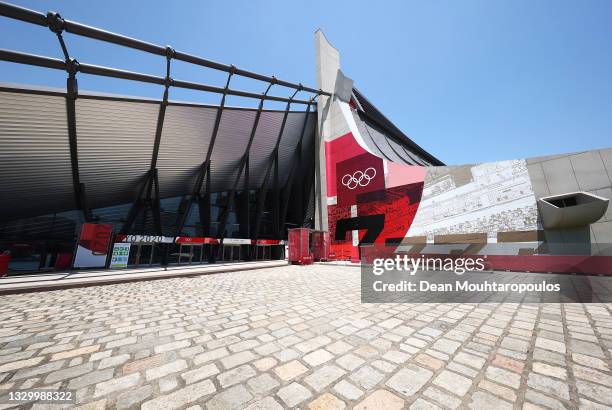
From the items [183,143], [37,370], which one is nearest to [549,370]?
[37,370]

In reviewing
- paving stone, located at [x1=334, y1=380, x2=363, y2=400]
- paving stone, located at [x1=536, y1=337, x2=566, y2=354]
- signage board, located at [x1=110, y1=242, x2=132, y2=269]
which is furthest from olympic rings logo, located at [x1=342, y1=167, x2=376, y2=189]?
paving stone, located at [x1=334, y1=380, x2=363, y2=400]

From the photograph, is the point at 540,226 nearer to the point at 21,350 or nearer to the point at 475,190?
the point at 475,190

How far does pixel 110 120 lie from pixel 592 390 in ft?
67.0

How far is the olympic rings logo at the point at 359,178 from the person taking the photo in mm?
22723

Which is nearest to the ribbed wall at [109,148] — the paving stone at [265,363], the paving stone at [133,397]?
the paving stone at [133,397]

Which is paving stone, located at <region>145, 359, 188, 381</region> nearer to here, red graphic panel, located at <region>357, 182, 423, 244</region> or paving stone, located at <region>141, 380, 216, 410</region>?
paving stone, located at <region>141, 380, 216, 410</region>

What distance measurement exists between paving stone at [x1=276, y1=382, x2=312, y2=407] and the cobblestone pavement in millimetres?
14

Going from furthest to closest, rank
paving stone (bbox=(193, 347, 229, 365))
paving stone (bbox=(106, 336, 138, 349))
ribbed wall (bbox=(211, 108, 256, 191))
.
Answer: ribbed wall (bbox=(211, 108, 256, 191)) < paving stone (bbox=(106, 336, 138, 349)) < paving stone (bbox=(193, 347, 229, 365))

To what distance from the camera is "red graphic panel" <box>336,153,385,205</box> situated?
22266mm

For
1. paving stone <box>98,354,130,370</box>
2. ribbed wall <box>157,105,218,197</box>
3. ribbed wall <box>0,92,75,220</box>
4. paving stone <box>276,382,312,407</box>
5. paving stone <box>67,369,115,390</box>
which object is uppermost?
ribbed wall <box>157,105,218,197</box>

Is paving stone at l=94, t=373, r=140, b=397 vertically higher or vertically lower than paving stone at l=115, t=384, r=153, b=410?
higher

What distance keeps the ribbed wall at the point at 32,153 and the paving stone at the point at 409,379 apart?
18.7m

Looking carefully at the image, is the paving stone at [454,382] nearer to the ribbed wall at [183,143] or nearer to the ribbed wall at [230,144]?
the ribbed wall at [183,143]

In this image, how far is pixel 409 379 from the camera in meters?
2.44
